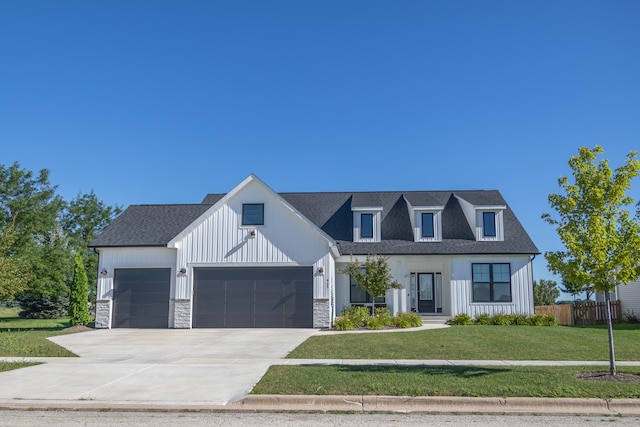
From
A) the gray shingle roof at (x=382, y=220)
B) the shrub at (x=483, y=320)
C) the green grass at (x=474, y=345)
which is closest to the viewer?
the green grass at (x=474, y=345)

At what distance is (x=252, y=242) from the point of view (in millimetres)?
23219

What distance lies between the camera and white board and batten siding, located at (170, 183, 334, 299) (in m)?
23.1

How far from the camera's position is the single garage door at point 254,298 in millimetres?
22922

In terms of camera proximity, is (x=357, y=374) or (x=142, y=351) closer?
(x=357, y=374)

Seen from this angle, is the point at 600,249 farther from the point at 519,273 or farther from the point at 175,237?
the point at 175,237

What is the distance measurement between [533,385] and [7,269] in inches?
790

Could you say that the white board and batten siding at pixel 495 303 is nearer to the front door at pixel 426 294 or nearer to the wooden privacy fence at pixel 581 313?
the front door at pixel 426 294

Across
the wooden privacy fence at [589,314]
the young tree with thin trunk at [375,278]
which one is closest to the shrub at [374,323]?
the young tree with thin trunk at [375,278]

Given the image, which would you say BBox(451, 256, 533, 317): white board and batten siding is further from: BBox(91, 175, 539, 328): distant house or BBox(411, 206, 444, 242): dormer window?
BBox(411, 206, 444, 242): dormer window

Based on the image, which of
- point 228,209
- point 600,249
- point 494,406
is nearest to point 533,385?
point 494,406

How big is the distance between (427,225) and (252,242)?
937 centimetres

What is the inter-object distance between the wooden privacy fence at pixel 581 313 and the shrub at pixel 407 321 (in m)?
9.69

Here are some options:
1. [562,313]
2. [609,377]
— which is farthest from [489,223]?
[609,377]

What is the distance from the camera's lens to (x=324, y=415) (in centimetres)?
810
